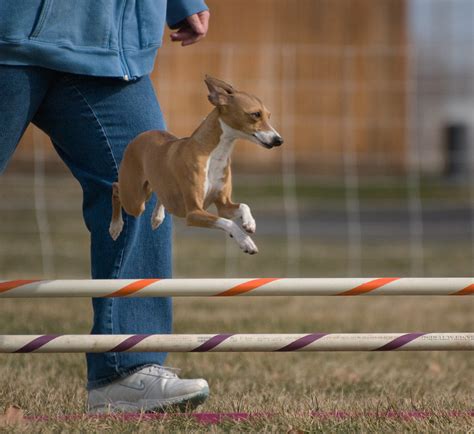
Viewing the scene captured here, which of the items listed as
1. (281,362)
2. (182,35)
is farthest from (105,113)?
(281,362)

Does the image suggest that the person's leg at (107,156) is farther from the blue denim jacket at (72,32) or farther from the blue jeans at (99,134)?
the blue denim jacket at (72,32)

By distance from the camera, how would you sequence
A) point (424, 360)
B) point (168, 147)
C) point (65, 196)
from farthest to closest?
point (65, 196)
point (424, 360)
point (168, 147)

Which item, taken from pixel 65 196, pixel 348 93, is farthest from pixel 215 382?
pixel 348 93

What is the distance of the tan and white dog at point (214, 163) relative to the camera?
237 cm

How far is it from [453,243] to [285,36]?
7622mm

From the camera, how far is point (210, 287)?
109 inches

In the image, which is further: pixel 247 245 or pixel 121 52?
pixel 121 52

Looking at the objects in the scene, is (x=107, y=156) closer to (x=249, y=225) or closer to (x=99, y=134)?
(x=99, y=134)

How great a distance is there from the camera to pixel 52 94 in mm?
3066

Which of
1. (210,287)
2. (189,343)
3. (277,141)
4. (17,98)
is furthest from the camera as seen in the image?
(17,98)

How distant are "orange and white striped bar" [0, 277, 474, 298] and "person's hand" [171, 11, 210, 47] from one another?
72 cm

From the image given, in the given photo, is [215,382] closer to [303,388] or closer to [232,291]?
[303,388]

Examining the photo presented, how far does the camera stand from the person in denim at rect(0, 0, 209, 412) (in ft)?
9.50

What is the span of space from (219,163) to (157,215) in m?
0.50
